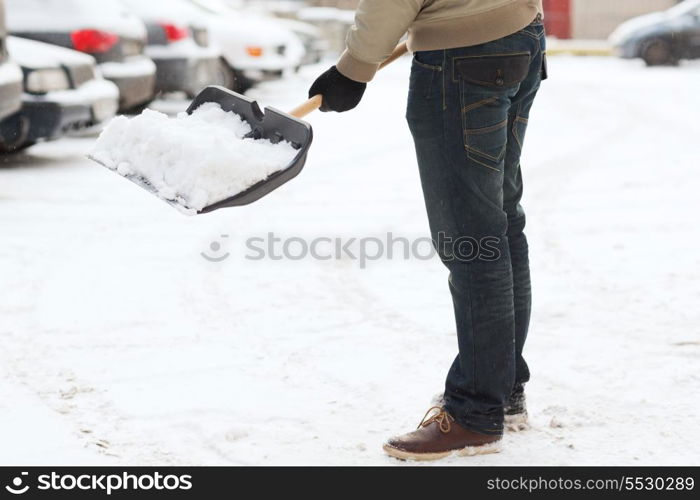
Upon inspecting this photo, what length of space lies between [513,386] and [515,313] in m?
0.22

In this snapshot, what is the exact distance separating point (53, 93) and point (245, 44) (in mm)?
4876

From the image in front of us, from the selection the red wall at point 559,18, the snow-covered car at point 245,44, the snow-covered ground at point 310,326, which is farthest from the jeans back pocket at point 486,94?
the red wall at point 559,18

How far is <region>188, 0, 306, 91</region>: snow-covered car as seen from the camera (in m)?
12.3

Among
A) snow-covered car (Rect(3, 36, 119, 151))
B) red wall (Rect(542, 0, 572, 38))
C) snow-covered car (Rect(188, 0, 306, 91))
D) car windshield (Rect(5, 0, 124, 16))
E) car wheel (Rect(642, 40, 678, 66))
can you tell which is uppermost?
car windshield (Rect(5, 0, 124, 16))

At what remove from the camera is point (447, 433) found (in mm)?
2840

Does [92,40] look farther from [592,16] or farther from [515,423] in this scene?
[592,16]

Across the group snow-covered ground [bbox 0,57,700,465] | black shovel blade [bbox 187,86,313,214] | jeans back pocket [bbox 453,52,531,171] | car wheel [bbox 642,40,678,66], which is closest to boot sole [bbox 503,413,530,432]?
snow-covered ground [bbox 0,57,700,465]

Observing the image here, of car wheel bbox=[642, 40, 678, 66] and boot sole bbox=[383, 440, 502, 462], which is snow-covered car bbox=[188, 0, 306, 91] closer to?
car wheel bbox=[642, 40, 678, 66]

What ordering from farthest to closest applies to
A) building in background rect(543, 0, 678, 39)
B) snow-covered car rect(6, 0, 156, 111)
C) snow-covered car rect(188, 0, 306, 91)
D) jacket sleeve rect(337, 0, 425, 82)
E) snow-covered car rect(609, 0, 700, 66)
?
1. building in background rect(543, 0, 678, 39)
2. snow-covered car rect(609, 0, 700, 66)
3. snow-covered car rect(188, 0, 306, 91)
4. snow-covered car rect(6, 0, 156, 111)
5. jacket sleeve rect(337, 0, 425, 82)

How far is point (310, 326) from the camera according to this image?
405cm

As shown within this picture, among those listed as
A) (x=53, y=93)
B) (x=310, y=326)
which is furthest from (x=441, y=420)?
(x=53, y=93)

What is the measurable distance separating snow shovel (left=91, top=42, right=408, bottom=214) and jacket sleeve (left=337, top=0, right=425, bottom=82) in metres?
0.16

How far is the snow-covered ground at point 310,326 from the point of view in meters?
2.98

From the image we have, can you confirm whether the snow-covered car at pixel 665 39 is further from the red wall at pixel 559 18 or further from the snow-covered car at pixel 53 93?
the snow-covered car at pixel 53 93
